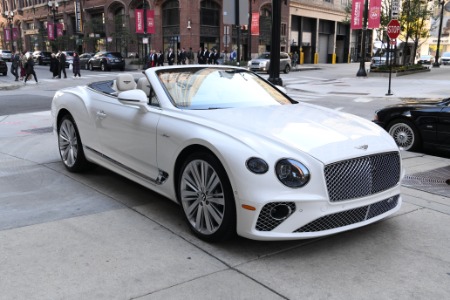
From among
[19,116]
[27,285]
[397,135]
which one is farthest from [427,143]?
[19,116]

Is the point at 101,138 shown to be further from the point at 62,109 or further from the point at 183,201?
the point at 183,201

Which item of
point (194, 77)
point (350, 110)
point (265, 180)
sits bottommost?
point (350, 110)

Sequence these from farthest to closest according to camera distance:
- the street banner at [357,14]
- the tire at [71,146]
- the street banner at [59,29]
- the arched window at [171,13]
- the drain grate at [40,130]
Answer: the street banner at [59,29], the arched window at [171,13], the street banner at [357,14], the drain grate at [40,130], the tire at [71,146]

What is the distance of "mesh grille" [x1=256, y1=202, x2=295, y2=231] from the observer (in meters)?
3.44

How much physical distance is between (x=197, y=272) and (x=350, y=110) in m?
11.6

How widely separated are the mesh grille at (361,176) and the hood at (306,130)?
68mm

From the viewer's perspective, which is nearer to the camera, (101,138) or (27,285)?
(27,285)

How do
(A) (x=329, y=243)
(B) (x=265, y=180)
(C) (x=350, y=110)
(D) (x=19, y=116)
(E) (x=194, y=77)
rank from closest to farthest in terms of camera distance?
(B) (x=265, y=180) < (A) (x=329, y=243) < (E) (x=194, y=77) < (D) (x=19, y=116) < (C) (x=350, y=110)

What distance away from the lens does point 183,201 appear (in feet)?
13.6

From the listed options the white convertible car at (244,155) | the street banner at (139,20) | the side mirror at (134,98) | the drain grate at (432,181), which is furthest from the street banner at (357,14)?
the side mirror at (134,98)

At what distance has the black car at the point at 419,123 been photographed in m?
7.54

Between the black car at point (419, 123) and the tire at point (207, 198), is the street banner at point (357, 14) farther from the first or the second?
the tire at point (207, 198)

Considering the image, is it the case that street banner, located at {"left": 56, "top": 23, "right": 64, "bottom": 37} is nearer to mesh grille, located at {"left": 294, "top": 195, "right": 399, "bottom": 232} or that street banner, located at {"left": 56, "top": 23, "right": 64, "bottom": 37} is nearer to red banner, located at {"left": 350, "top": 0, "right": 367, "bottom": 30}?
red banner, located at {"left": 350, "top": 0, "right": 367, "bottom": 30}

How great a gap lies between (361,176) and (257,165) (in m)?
0.90
